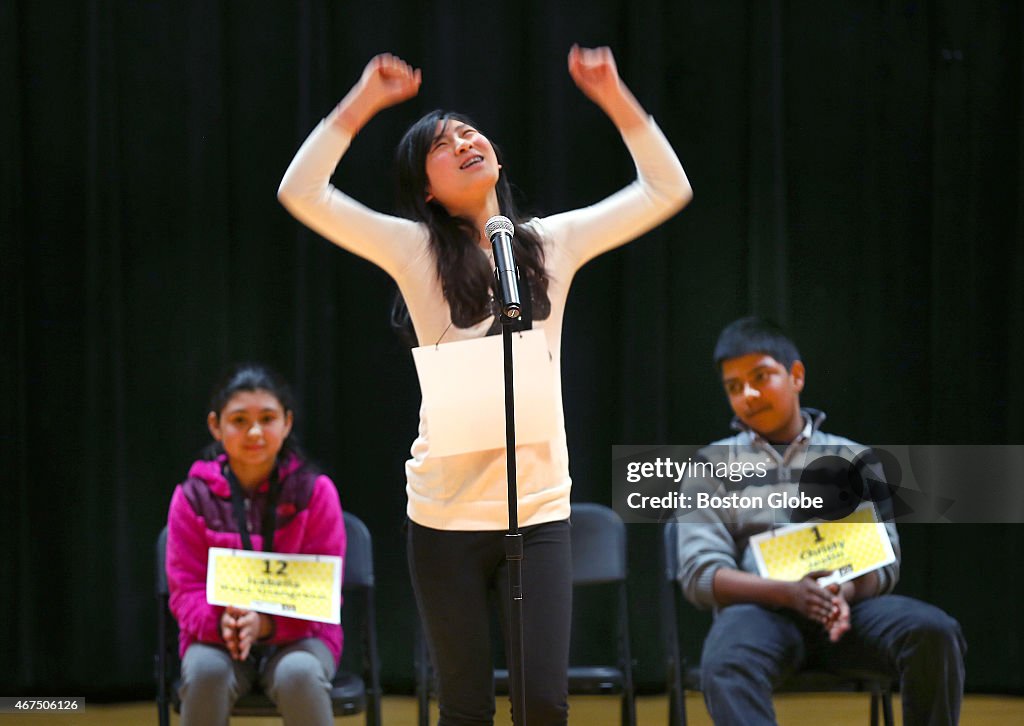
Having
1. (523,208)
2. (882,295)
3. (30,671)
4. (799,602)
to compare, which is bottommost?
(30,671)

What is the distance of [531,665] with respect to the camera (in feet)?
6.58

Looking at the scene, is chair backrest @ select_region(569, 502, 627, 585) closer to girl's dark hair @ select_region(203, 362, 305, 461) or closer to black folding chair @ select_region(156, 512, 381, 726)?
black folding chair @ select_region(156, 512, 381, 726)

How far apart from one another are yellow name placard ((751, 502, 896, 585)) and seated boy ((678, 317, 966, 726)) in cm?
3

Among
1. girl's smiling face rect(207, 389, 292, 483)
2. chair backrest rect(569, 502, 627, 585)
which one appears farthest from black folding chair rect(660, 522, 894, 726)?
girl's smiling face rect(207, 389, 292, 483)

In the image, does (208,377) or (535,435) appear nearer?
(535,435)

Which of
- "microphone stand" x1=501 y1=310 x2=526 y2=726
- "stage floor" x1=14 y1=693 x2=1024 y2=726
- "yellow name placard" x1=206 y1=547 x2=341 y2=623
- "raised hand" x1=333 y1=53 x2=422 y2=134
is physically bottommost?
"stage floor" x1=14 y1=693 x2=1024 y2=726

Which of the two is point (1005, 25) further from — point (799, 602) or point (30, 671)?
point (30, 671)

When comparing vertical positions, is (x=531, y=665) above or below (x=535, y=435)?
below

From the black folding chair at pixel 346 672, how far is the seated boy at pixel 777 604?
2.97 ft

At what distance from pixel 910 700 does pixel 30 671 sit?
308cm

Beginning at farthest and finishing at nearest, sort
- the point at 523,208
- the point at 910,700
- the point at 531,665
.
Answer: the point at 523,208, the point at 910,700, the point at 531,665

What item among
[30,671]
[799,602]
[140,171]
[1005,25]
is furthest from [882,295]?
[30,671]

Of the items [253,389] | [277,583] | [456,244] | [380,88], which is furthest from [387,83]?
[277,583]

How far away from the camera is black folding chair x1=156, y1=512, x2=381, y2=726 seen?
291 cm
